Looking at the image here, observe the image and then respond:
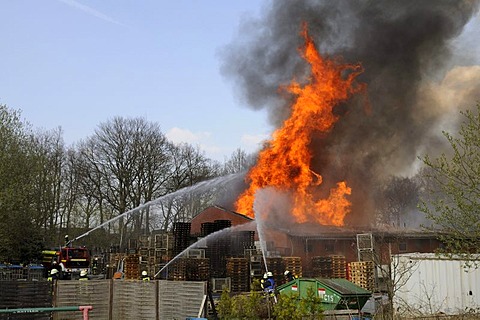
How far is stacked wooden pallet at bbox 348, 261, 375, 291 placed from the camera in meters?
26.8

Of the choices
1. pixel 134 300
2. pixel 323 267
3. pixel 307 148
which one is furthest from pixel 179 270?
pixel 307 148

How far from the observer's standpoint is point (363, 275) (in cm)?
2688

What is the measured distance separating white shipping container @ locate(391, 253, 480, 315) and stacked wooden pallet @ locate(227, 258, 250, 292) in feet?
28.7

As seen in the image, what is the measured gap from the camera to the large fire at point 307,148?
40.9 meters

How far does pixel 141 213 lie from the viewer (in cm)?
5744

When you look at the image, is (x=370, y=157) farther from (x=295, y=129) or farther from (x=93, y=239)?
(x=93, y=239)

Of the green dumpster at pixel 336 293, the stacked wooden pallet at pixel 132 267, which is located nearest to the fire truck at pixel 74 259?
the stacked wooden pallet at pixel 132 267

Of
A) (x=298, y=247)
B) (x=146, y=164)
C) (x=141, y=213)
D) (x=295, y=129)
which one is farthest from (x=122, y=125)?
(x=298, y=247)

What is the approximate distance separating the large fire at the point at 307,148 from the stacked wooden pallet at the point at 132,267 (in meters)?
15.1

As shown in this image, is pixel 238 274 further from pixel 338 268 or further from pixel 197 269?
pixel 338 268

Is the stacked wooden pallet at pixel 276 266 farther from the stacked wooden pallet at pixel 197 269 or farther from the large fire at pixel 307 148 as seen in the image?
the large fire at pixel 307 148

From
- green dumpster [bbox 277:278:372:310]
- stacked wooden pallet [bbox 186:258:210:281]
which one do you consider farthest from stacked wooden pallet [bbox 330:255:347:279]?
green dumpster [bbox 277:278:372:310]

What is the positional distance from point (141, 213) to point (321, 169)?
78.0 ft

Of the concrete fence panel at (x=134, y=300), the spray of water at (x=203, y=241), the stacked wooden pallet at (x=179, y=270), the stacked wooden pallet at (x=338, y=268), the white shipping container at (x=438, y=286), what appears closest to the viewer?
the concrete fence panel at (x=134, y=300)
